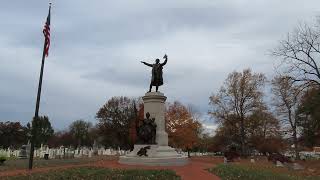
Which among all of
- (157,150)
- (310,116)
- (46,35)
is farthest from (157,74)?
(310,116)

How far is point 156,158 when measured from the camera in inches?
869

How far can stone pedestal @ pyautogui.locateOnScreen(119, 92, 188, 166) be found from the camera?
21938 millimetres

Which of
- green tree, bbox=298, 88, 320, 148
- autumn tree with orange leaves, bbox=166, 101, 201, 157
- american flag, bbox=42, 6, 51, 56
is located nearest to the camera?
american flag, bbox=42, 6, 51, 56

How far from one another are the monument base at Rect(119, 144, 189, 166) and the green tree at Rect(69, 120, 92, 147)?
74.0 meters

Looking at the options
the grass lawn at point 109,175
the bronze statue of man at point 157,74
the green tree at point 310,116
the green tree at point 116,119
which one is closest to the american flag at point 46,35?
the grass lawn at point 109,175

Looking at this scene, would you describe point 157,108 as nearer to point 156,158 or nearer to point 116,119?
point 156,158

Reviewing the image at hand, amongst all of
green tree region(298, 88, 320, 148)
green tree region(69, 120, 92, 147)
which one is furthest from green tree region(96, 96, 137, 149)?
green tree region(298, 88, 320, 148)

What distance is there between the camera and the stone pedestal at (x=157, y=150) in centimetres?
2194

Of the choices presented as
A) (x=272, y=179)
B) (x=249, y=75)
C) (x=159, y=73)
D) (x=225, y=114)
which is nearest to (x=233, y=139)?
(x=225, y=114)

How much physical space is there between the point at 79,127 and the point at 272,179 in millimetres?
91037

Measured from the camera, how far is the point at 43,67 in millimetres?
19500

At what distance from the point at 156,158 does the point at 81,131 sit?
84005 millimetres

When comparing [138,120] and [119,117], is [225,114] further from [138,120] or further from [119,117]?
[138,120]

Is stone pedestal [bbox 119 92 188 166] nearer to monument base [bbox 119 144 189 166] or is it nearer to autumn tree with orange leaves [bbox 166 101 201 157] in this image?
monument base [bbox 119 144 189 166]
